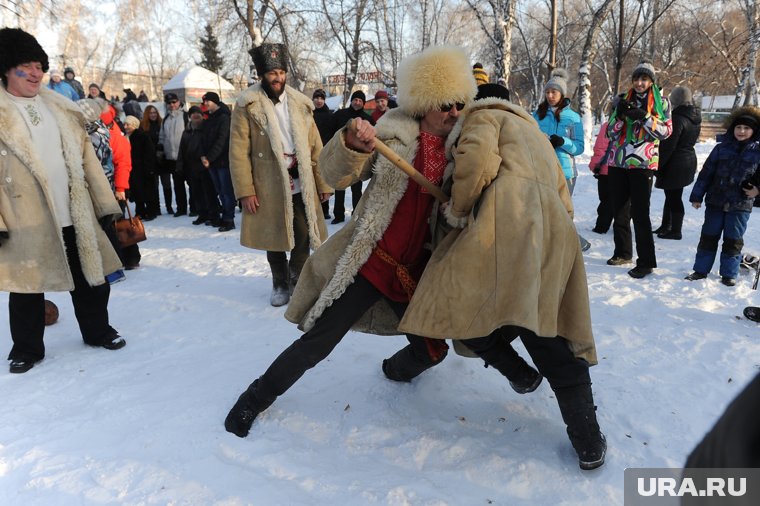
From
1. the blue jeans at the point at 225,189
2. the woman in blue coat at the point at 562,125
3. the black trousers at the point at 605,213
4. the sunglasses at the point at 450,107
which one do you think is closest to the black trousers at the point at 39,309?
the sunglasses at the point at 450,107

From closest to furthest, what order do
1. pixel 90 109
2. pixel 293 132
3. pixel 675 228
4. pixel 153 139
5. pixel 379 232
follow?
pixel 379 232 → pixel 293 132 → pixel 90 109 → pixel 675 228 → pixel 153 139

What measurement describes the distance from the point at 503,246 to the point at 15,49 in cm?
303

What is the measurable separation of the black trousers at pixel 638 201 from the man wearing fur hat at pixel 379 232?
3.19 meters

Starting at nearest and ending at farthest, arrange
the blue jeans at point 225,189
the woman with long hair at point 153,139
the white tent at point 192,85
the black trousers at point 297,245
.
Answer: the black trousers at point 297,245 < the blue jeans at point 225,189 < the woman with long hair at point 153,139 < the white tent at point 192,85

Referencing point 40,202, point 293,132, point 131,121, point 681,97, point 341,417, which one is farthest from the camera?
point 131,121

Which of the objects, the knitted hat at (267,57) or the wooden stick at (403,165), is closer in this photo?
the wooden stick at (403,165)

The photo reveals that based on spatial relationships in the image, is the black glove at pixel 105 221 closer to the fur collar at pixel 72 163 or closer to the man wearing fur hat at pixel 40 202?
the man wearing fur hat at pixel 40 202

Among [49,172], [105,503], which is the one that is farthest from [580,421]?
[49,172]

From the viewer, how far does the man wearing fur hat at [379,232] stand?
83.3 inches

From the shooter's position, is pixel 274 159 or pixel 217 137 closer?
pixel 274 159

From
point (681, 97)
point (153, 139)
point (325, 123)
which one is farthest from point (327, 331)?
point (153, 139)

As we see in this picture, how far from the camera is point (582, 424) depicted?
2.22 m

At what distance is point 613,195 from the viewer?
204 inches

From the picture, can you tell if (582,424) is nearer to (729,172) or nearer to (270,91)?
(270,91)
